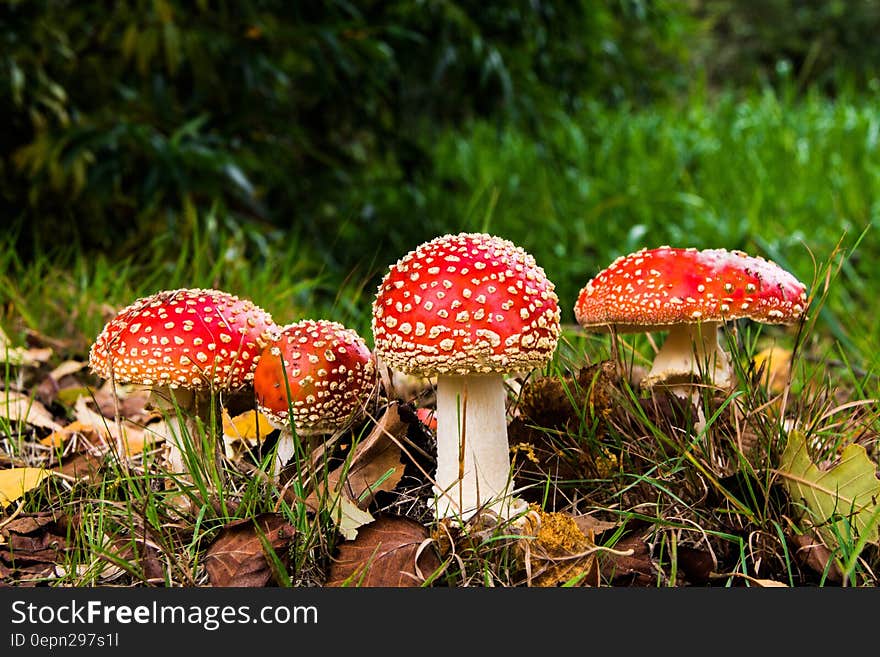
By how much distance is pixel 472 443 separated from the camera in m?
1.79

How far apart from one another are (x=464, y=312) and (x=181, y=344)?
0.62m

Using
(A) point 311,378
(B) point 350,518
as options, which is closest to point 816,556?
(B) point 350,518

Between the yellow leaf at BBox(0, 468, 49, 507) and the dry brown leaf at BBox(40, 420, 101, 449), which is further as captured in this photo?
the dry brown leaf at BBox(40, 420, 101, 449)

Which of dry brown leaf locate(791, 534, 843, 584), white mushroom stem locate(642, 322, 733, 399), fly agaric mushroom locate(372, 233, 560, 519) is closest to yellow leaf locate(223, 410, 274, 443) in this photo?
fly agaric mushroom locate(372, 233, 560, 519)

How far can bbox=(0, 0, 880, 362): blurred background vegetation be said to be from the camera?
3.61 m

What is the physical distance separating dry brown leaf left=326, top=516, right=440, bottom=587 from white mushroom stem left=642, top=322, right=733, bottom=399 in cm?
89

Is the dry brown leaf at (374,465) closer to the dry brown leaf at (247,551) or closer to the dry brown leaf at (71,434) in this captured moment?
the dry brown leaf at (247,551)

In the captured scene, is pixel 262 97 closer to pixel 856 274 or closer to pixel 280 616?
pixel 280 616

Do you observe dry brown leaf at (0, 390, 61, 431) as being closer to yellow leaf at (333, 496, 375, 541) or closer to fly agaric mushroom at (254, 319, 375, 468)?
fly agaric mushroom at (254, 319, 375, 468)

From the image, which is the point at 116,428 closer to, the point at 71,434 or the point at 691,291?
the point at 71,434

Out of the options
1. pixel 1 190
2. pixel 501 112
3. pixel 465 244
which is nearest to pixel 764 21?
pixel 501 112

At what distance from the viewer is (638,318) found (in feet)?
6.61

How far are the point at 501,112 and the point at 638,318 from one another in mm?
2975

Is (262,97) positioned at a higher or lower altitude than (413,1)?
lower
